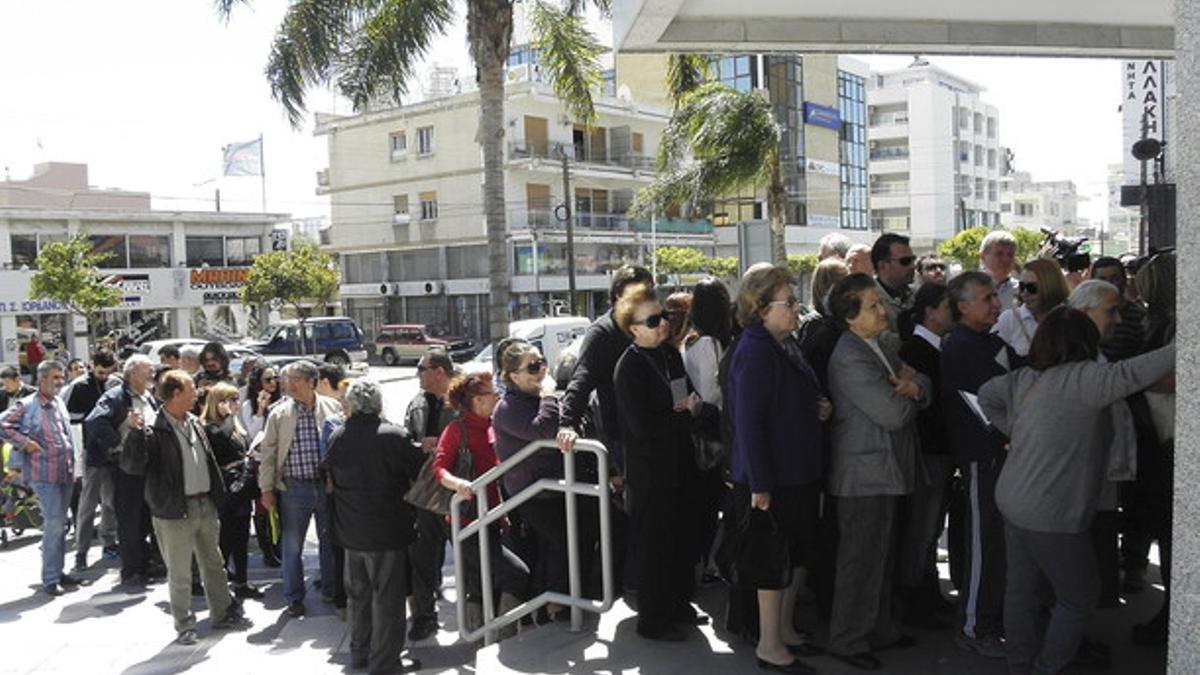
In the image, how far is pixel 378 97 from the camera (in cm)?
1328

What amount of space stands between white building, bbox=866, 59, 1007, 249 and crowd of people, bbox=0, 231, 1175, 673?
7316cm

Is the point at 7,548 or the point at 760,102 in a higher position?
the point at 760,102

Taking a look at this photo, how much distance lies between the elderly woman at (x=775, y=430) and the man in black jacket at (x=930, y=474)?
66 cm

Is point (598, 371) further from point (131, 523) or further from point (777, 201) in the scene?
point (777, 201)

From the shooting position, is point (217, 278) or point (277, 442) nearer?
point (277, 442)

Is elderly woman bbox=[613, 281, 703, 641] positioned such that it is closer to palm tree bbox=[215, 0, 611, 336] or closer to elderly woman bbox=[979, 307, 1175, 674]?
elderly woman bbox=[979, 307, 1175, 674]

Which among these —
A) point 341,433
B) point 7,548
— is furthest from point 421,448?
point 7,548

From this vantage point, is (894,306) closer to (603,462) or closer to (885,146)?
(603,462)

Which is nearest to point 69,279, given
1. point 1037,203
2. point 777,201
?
point 777,201

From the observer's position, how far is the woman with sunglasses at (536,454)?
546 cm

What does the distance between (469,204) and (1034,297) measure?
4217cm

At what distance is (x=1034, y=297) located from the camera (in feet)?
16.0

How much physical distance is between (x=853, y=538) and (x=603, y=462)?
123 cm

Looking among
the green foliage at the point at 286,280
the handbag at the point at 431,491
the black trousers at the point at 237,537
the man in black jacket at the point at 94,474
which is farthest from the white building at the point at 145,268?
the handbag at the point at 431,491
